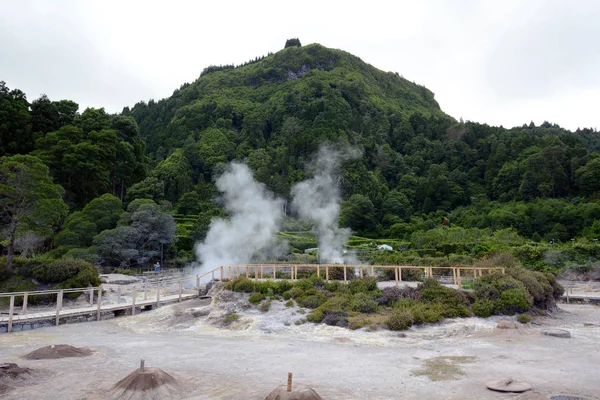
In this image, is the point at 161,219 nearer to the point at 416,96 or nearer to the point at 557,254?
the point at 557,254

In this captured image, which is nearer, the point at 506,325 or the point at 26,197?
the point at 506,325

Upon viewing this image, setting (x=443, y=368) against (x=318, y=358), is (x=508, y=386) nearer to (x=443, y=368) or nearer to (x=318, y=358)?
(x=443, y=368)

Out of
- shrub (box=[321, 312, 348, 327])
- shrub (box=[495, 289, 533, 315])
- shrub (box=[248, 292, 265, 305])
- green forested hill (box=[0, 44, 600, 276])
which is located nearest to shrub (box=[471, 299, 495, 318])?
shrub (box=[495, 289, 533, 315])

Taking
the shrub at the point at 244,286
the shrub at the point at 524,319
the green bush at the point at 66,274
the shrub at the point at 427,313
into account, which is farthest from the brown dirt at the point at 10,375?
the green bush at the point at 66,274

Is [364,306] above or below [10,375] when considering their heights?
above

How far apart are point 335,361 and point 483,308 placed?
8311mm

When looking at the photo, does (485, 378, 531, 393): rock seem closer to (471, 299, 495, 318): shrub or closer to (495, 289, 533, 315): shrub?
(471, 299, 495, 318): shrub

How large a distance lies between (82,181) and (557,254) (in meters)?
53.9

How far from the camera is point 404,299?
18.5 m

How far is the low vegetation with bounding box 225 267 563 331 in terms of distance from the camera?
16.7 metres

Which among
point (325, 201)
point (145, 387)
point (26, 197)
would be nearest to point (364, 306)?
point (145, 387)

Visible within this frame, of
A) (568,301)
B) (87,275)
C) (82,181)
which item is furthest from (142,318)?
(82,181)

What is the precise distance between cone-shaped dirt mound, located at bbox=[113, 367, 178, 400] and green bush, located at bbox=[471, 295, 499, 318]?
12.8 meters

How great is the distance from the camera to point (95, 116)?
6588cm
